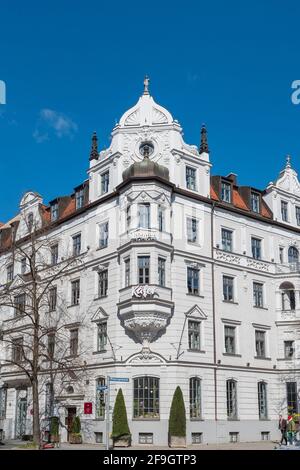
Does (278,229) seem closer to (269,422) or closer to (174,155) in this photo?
(174,155)

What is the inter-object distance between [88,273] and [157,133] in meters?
10.8

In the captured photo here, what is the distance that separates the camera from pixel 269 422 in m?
39.8

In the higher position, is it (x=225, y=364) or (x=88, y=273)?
(x=88, y=273)

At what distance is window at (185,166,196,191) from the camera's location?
39794 millimetres

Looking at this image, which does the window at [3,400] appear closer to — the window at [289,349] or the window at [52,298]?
the window at [52,298]

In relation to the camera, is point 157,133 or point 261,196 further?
point 261,196

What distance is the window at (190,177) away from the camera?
1567 inches

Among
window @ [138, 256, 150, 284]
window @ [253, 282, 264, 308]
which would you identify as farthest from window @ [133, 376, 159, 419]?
window @ [253, 282, 264, 308]

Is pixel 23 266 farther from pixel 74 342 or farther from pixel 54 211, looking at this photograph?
pixel 74 342

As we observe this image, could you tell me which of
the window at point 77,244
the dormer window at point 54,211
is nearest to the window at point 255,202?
the window at point 77,244

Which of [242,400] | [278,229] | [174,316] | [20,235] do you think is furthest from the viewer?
[20,235]

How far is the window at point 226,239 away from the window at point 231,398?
361 inches

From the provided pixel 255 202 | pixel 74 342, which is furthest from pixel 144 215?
pixel 255 202
